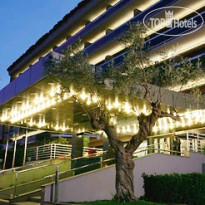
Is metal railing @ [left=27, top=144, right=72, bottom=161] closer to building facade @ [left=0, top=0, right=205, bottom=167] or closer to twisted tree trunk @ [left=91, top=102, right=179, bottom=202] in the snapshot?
building facade @ [left=0, top=0, right=205, bottom=167]

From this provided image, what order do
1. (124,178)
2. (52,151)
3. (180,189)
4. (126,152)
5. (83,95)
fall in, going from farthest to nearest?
1. (52,151)
2. (180,189)
3. (83,95)
4. (126,152)
5. (124,178)

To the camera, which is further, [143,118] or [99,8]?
[99,8]

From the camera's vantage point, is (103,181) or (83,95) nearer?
(83,95)

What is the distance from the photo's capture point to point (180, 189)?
11914mm

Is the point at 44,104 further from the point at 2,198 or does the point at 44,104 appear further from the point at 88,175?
the point at 2,198

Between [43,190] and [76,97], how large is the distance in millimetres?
3777

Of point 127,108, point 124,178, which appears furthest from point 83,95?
point 124,178

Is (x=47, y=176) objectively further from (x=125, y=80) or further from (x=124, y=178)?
(x=125, y=80)

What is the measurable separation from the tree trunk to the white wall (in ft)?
6.93

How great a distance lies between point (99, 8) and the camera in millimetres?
41281

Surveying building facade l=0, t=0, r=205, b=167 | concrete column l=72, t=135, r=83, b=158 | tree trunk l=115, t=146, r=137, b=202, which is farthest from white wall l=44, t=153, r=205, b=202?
concrete column l=72, t=135, r=83, b=158

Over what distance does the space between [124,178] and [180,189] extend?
131 inches

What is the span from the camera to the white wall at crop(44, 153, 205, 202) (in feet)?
37.2

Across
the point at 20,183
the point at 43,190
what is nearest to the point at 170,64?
the point at 43,190
